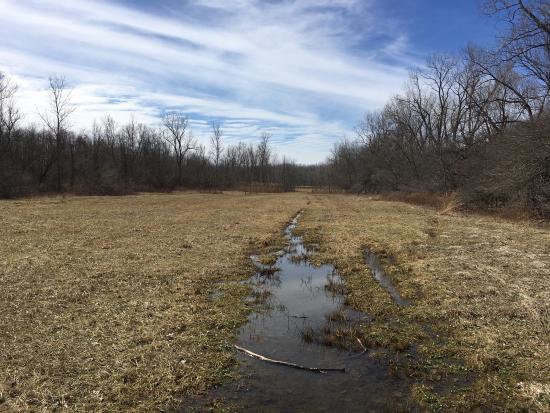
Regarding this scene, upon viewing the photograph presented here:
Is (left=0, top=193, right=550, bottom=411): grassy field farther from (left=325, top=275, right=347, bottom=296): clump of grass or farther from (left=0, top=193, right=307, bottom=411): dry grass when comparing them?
(left=325, top=275, right=347, bottom=296): clump of grass

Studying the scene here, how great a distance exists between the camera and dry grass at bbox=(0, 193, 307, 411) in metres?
5.00

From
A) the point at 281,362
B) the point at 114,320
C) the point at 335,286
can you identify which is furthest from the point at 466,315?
the point at 114,320

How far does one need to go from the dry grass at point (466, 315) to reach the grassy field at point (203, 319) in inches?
1.0

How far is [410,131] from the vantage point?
59.7m

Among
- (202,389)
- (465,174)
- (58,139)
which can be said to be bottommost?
(202,389)

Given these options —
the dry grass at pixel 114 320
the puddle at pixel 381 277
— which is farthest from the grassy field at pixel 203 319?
the puddle at pixel 381 277

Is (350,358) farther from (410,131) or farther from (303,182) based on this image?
(303,182)

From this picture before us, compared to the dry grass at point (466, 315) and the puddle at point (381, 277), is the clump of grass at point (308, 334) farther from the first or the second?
the puddle at point (381, 277)

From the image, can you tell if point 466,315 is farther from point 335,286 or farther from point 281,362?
point 281,362

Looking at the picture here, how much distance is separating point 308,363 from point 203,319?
7.92ft

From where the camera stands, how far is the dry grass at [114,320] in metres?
5.00

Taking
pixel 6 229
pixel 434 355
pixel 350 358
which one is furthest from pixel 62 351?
pixel 6 229

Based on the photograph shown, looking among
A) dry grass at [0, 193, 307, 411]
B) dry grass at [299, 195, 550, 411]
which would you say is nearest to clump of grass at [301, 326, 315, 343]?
dry grass at [299, 195, 550, 411]

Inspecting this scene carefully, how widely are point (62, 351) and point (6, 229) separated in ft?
47.7
